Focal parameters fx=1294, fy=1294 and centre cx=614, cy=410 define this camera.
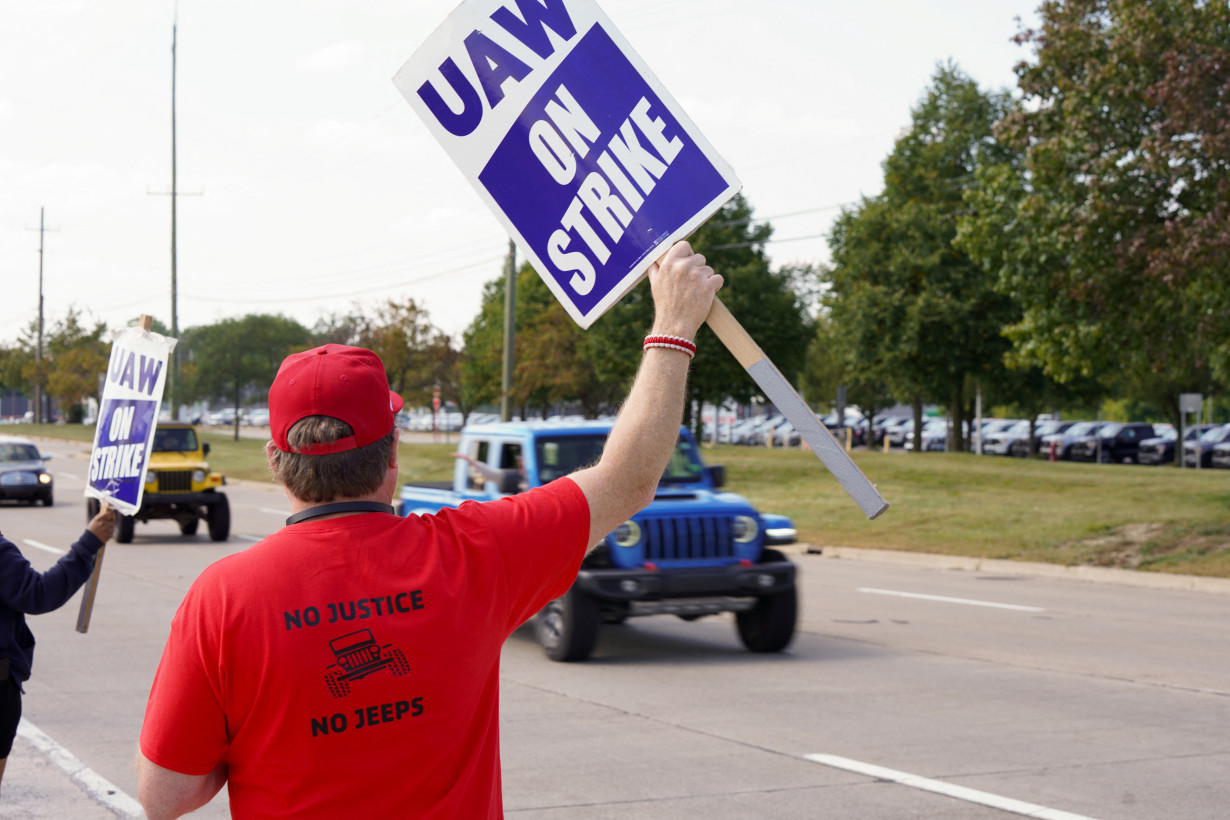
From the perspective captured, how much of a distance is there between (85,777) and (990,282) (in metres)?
38.7

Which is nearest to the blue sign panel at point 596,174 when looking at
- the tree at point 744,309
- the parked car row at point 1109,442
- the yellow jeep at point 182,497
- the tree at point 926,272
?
the yellow jeep at point 182,497

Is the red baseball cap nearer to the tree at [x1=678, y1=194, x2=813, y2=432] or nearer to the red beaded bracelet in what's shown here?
the red beaded bracelet

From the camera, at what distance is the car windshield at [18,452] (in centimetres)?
2823

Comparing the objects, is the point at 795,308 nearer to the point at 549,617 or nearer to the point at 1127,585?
the point at 1127,585

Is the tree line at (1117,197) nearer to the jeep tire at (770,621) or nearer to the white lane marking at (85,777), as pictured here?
the jeep tire at (770,621)

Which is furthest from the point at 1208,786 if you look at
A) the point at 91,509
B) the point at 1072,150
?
the point at 91,509

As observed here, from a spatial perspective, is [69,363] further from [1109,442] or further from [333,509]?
[333,509]

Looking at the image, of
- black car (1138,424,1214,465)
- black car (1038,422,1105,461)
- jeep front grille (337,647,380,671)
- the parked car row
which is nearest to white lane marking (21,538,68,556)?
jeep front grille (337,647,380,671)

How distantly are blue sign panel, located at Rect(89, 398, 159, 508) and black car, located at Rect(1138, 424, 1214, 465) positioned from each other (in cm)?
4803

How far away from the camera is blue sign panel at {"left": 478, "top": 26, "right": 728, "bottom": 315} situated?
2.63m

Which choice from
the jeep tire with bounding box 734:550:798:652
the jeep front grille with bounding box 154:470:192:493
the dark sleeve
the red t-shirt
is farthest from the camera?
the jeep front grille with bounding box 154:470:192:493

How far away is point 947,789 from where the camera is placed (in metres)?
6.38

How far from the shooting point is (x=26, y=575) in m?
4.29

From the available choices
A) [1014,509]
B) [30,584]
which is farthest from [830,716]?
[1014,509]
